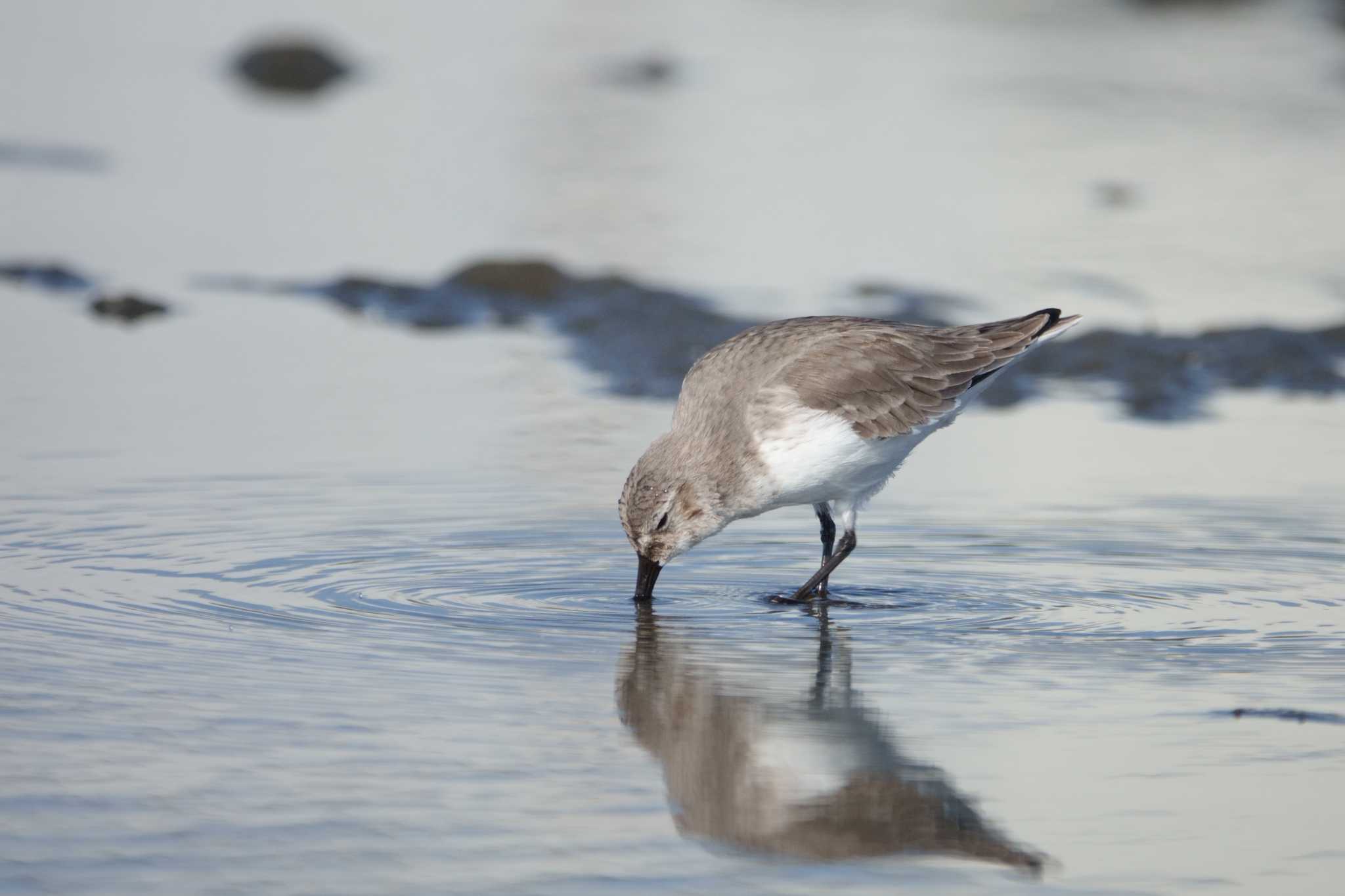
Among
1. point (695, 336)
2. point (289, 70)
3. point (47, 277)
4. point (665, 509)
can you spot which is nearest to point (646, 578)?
point (665, 509)

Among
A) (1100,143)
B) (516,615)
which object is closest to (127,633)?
(516,615)

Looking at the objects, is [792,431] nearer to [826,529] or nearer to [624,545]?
[826,529]

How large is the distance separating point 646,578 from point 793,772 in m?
2.34

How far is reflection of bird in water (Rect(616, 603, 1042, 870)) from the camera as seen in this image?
5984 millimetres

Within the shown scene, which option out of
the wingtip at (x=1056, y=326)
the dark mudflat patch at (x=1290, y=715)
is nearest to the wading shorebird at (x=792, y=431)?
the wingtip at (x=1056, y=326)

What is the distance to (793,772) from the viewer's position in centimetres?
662

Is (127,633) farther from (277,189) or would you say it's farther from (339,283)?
(277,189)

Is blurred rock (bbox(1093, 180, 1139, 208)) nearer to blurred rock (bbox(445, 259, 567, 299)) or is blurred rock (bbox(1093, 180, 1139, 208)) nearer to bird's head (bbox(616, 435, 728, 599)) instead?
blurred rock (bbox(445, 259, 567, 299))

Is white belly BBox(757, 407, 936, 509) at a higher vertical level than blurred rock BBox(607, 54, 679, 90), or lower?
lower

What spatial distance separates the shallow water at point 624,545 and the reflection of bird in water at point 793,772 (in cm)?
2

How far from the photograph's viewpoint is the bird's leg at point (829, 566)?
353 inches

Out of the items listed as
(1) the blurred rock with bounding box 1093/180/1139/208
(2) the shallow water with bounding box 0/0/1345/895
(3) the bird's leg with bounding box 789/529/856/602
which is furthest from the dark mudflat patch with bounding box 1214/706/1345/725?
(1) the blurred rock with bounding box 1093/180/1139/208

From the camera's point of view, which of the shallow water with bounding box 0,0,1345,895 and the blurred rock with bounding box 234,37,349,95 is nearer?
the shallow water with bounding box 0,0,1345,895

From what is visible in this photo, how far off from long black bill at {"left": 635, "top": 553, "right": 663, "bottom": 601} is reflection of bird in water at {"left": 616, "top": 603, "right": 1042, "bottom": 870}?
857 millimetres
